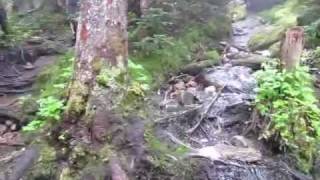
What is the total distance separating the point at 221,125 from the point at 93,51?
7.89ft

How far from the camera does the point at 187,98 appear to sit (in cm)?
768

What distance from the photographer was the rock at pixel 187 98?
759cm

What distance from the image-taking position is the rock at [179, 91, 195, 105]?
759 centimetres

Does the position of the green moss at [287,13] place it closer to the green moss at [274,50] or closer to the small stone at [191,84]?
the green moss at [274,50]

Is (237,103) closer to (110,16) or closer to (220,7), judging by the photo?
(110,16)

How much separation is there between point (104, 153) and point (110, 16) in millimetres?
1529

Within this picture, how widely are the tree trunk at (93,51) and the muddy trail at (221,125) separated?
1146 mm

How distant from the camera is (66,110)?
17.5ft

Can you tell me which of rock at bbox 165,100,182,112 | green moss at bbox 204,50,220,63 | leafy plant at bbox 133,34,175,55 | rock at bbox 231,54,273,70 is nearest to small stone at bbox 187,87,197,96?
rock at bbox 165,100,182,112

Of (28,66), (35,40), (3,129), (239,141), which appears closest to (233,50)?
(28,66)

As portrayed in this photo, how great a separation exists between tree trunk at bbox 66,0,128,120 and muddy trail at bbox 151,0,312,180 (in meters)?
1.15

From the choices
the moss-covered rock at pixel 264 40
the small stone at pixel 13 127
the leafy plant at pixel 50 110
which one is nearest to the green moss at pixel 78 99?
the leafy plant at pixel 50 110

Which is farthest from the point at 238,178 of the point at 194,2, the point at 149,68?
the point at 194,2

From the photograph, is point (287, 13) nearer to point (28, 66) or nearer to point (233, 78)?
point (233, 78)
